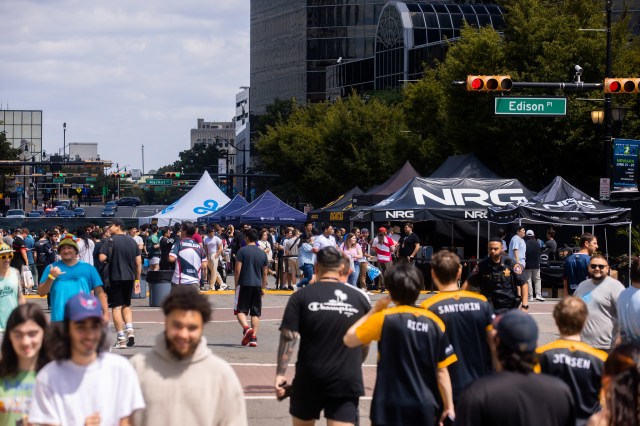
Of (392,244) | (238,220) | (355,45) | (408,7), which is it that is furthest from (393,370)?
(355,45)

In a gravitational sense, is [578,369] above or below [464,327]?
below

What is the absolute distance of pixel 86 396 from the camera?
5.39 meters

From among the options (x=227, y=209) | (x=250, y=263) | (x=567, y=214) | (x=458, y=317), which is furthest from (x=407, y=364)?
(x=227, y=209)

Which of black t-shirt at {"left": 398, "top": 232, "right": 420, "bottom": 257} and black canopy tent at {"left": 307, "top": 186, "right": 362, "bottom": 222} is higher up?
black canopy tent at {"left": 307, "top": 186, "right": 362, "bottom": 222}

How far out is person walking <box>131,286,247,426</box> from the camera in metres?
5.37

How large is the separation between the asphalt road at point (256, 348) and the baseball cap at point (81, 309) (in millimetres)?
5663

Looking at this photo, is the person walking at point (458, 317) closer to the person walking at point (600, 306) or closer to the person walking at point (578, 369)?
the person walking at point (578, 369)

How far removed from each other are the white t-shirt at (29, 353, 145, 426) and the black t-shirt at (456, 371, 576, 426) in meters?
1.54

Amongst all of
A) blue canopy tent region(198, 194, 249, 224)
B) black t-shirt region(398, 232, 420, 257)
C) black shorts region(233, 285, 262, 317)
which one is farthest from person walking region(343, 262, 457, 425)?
blue canopy tent region(198, 194, 249, 224)

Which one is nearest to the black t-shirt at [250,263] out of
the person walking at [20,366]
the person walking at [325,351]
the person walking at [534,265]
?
the person walking at [325,351]

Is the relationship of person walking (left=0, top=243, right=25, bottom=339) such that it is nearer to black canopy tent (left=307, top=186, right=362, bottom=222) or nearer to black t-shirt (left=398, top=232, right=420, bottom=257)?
black t-shirt (left=398, top=232, right=420, bottom=257)

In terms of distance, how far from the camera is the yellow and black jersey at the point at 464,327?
7.95 m

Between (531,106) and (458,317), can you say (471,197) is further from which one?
(458,317)

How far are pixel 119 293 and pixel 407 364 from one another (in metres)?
9.79
